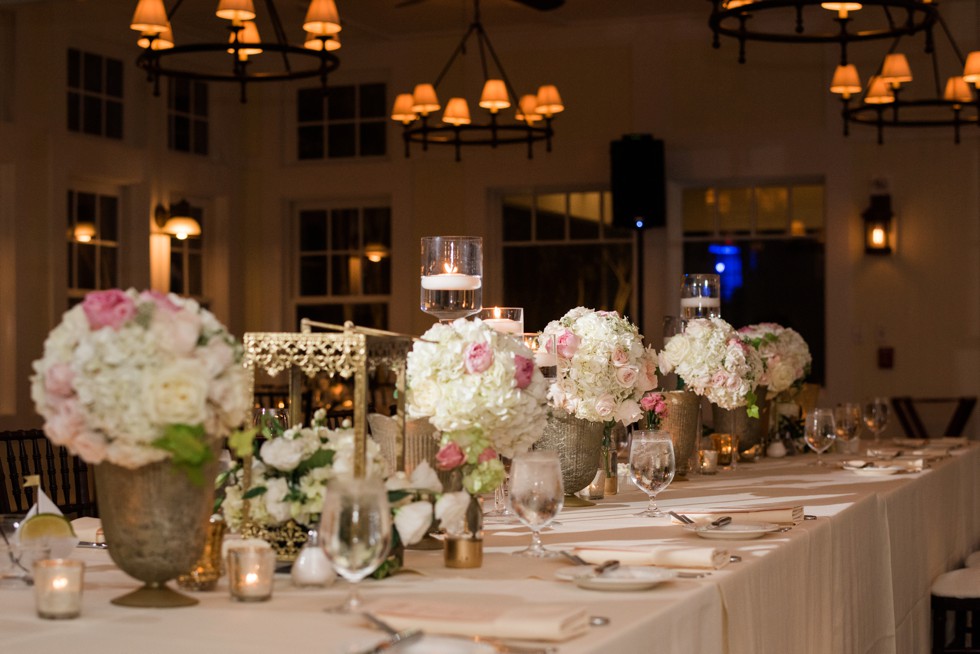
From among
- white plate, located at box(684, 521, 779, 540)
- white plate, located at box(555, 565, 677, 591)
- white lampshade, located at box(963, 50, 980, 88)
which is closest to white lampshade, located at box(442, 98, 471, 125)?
white lampshade, located at box(963, 50, 980, 88)

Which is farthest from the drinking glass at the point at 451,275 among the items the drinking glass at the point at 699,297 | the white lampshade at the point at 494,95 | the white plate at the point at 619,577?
the white lampshade at the point at 494,95

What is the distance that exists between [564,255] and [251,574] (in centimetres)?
919

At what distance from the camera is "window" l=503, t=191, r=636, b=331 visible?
35.5 ft

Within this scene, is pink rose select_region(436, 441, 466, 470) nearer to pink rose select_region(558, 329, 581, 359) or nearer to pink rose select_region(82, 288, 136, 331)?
pink rose select_region(82, 288, 136, 331)

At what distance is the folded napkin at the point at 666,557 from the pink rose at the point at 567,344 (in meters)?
1.01

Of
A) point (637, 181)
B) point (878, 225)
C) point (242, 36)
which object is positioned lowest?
point (878, 225)

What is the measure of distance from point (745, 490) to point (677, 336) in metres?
0.63

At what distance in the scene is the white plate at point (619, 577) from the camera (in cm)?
199

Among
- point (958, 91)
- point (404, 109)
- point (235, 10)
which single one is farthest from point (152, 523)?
point (404, 109)

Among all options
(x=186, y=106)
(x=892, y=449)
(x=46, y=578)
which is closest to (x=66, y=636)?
(x=46, y=578)

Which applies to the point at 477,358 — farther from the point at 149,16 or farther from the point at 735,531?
the point at 149,16

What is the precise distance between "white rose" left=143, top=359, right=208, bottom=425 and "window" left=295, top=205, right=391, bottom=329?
969 cm

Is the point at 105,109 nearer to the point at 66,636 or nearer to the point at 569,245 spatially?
the point at 569,245

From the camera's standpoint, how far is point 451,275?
2.75 meters
